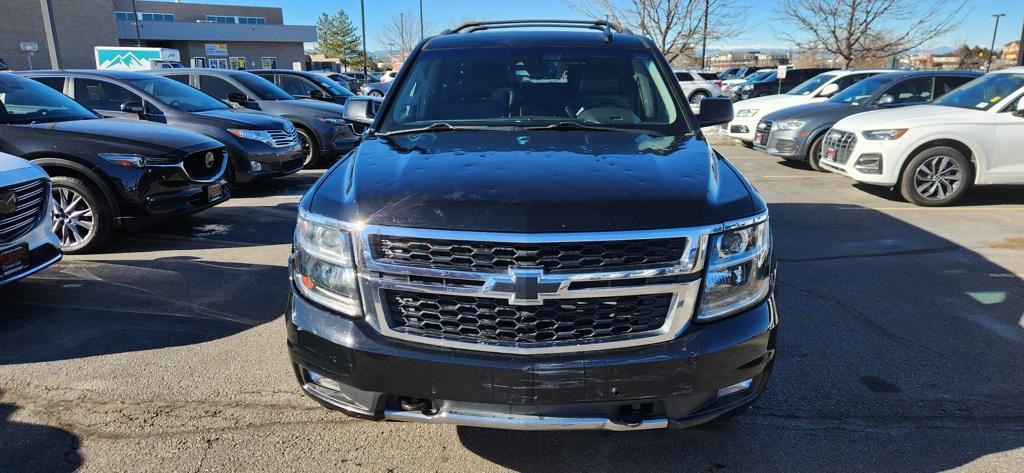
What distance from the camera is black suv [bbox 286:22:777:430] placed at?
224cm

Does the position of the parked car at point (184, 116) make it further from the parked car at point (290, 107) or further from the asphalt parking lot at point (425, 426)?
the asphalt parking lot at point (425, 426)

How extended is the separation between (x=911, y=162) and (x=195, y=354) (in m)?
8.12

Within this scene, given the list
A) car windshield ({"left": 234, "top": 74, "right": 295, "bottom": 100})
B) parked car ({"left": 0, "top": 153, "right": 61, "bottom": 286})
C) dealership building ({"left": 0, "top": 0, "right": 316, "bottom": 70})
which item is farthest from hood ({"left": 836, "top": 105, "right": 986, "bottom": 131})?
dealership building ({"left": 0, "top": 0, "right": 316, "bottom": 70})

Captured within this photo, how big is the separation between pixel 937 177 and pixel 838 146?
4.06ft

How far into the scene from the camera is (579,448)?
290cm

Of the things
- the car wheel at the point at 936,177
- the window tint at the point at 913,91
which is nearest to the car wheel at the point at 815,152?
the window tint at the point at 913,91

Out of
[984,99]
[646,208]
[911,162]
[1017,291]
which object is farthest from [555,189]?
[984,99]

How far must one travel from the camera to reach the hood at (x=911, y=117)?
7984 millimetres

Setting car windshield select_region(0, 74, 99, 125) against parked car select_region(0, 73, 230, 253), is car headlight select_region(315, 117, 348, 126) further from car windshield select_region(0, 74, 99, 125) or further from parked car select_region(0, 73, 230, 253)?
parked car select_region(0, 73, 230, 253)

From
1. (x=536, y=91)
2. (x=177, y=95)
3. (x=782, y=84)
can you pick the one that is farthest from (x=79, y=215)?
(x=782, y=84)

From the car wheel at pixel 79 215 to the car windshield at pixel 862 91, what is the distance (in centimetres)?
1084

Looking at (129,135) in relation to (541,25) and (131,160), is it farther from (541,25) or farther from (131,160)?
(541,25)

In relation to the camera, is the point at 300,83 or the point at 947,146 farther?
the point at 300,83

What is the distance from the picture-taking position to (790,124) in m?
10.7
